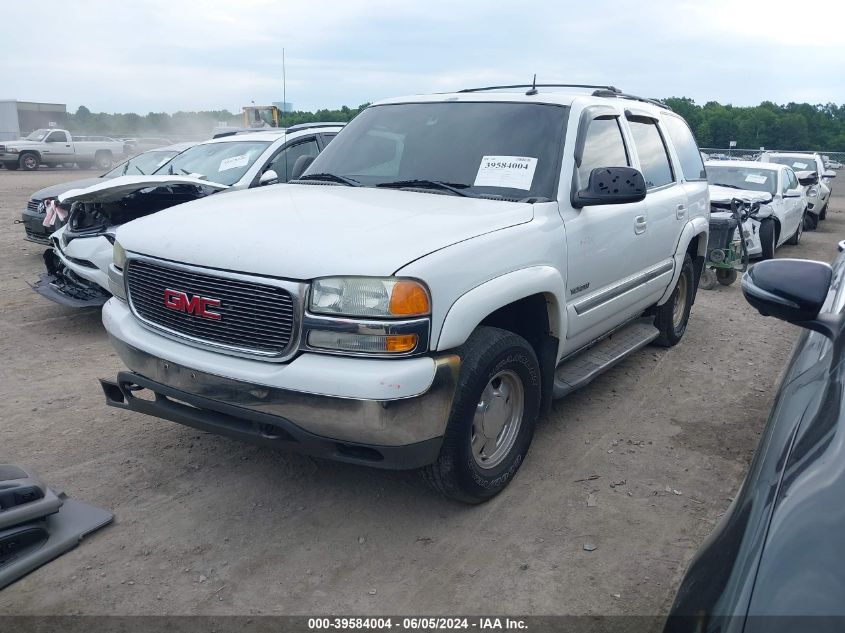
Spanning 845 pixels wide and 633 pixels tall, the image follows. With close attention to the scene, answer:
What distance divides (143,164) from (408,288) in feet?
27.1

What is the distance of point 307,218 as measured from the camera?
3.37 meters

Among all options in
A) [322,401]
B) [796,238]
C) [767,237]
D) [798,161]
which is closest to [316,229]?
[322,401]

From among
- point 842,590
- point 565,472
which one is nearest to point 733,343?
point 565,472

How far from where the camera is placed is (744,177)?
1216 cm

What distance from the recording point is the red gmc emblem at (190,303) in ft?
10.2

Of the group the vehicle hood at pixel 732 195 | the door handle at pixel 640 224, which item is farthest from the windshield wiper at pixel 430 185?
the vehicle hood at pixel 732 195

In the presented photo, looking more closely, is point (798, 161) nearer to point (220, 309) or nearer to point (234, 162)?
point (234, 162)

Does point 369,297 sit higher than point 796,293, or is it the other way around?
point 796,293

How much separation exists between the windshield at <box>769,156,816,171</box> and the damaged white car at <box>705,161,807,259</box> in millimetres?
3730

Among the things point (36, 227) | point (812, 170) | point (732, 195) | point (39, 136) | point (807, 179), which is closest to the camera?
point (36, 227)

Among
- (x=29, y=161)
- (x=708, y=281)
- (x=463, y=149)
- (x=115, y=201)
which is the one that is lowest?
(x=29, y=161)

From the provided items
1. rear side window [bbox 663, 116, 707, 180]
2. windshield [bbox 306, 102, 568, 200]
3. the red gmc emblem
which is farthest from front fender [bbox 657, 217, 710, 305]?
the red gmc emblem

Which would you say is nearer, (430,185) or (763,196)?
(430,185)

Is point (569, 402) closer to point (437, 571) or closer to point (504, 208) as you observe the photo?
point (504, 208)
